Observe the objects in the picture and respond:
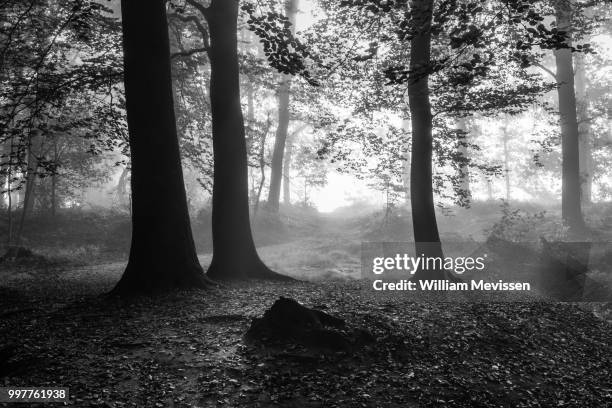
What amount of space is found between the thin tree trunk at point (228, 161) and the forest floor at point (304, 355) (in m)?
2.49

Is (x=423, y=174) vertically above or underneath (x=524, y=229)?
above

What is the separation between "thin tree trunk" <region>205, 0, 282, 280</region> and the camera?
10961 mm

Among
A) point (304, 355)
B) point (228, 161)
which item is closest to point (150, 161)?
point (228, 161)

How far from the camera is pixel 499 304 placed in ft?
27.7

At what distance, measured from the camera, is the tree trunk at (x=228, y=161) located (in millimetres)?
10961

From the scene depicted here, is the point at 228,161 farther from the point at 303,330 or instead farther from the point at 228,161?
the point at 303,330

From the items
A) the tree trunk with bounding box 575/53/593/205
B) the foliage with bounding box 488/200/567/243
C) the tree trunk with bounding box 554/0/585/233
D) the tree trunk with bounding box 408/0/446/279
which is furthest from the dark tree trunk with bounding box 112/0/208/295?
the tree trunk with bounding box 575/53/593/205

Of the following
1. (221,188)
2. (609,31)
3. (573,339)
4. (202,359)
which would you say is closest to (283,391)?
(202,359)

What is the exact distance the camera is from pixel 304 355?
17.5 ft

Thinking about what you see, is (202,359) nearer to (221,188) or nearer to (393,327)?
(393,327)

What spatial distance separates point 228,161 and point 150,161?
10.1 ft

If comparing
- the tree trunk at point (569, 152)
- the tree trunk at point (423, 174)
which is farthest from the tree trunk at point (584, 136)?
the tree trunk at point (423, 174)

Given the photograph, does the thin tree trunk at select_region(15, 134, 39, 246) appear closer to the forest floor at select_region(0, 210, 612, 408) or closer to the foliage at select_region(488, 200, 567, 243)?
the forest floor at select_region(0, 210, 612, 408)

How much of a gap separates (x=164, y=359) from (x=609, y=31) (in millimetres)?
30417
